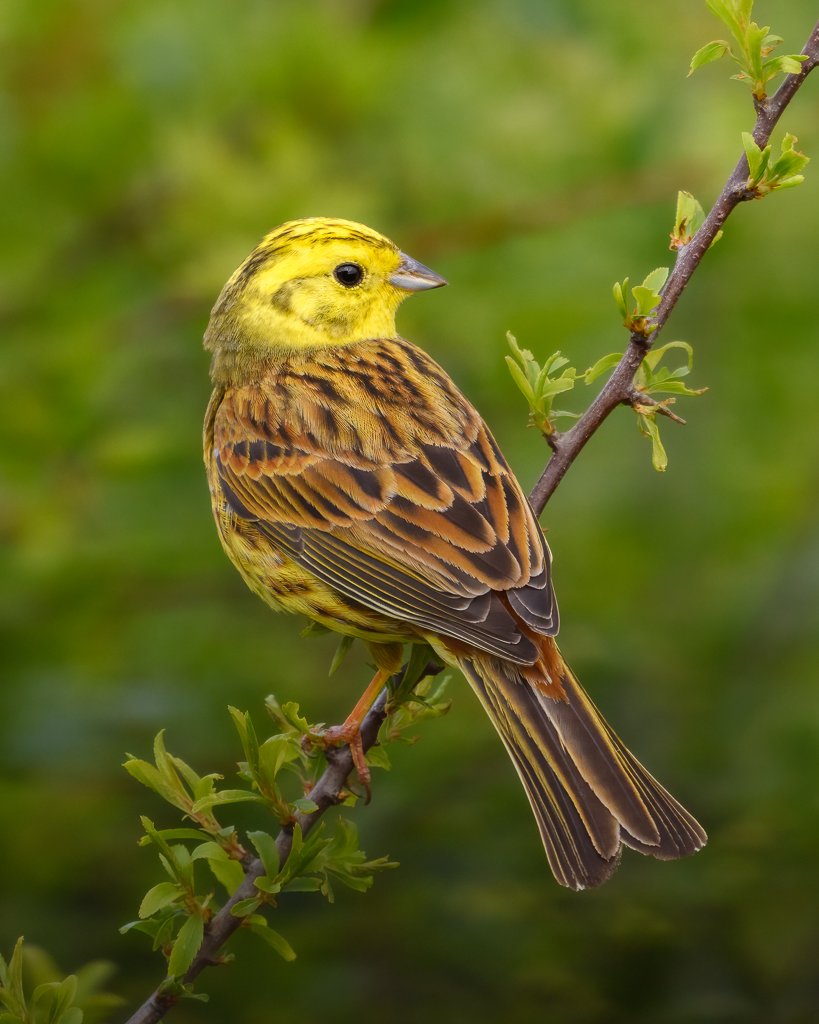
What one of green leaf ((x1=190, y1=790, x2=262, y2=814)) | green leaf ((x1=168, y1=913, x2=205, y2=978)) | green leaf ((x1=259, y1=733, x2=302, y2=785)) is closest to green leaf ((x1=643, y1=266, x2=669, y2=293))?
green leaf ((x1=259, y1=733, x2=302, y2=785))

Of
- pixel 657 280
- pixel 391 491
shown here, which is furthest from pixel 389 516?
pixel 657 280

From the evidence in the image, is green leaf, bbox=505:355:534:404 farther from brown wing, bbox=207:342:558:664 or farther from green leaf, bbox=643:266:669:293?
brown wing, bbox=207:342:558:664

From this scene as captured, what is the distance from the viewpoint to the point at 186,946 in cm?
287

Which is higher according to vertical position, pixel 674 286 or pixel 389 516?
pixel 674 286

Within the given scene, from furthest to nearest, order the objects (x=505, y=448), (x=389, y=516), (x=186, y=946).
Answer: (x=505, y=448)
(x=389, y=516)
(x=186, y=946)

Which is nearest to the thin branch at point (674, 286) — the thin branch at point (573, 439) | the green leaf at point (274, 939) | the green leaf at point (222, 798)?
the thin branch at point (573, 439)

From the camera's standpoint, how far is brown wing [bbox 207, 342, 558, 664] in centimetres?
362

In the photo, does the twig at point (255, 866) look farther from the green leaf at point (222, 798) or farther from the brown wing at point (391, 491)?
the brown wing at point (391, 491)

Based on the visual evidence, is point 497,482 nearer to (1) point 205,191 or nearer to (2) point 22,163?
(1) point 205,191

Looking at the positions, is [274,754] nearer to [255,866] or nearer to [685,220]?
[255,866]

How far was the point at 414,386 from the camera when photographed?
4324 millimetres

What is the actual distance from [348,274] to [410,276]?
0.18 meters

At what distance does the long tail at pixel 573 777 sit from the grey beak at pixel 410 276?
1.27 meters

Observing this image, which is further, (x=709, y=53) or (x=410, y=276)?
(x=410, y=276)
